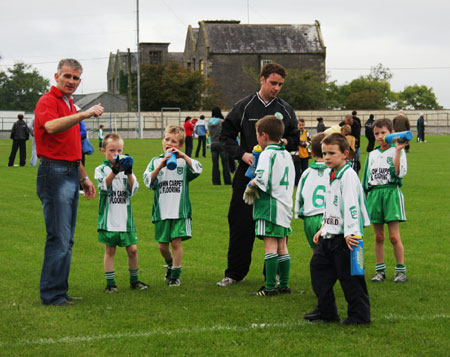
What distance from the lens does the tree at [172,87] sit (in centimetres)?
7250

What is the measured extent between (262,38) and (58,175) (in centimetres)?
7444

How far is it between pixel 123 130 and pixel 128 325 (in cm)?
5883

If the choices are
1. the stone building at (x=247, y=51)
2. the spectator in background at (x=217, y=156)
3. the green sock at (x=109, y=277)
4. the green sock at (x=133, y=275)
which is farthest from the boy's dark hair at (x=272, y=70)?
the stone building at (x=247, y=51)

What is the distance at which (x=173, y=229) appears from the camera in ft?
26.3

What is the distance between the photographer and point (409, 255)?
1015 centimetres

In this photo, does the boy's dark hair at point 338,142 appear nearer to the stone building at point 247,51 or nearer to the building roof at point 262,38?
the stone building at point 247,51

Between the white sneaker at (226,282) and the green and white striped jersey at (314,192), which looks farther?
the white sneaker at (226,282)

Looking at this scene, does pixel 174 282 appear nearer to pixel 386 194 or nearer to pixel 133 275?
pixel 133 275

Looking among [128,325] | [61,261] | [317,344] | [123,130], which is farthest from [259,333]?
[123,130]

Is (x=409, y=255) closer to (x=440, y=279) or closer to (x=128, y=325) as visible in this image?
(x=440, y=279)

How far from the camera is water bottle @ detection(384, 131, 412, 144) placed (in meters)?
7.65

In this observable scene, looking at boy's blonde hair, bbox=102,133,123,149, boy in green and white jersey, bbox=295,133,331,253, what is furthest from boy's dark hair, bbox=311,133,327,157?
boy's blonde hair, bbox=102,133,123,149

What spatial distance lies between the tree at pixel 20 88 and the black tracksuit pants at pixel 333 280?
112297mm

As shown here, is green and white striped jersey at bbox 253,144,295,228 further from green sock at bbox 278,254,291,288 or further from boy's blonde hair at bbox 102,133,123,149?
boy's blonde hair at bbox 102,133,123,149
